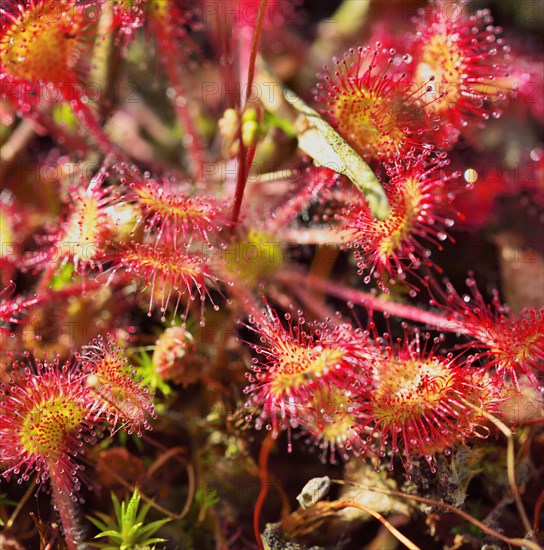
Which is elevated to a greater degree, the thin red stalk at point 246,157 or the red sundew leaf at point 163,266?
the thin red stalk at point 246,157

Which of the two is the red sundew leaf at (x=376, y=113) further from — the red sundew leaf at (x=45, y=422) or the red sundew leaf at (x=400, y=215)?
the red sundew leaf at (x=45, y=422)

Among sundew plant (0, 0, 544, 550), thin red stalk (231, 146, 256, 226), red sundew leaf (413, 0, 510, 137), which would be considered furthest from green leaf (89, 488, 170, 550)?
red sundew leaf (413, 0, 510, 137)

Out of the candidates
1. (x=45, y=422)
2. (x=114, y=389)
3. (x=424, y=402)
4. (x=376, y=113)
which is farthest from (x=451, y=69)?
(x=45, y=422)

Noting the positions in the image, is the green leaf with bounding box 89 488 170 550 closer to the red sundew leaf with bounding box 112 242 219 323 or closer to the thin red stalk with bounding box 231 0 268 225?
the red sundew leaf with bounding box 112 242 219 323

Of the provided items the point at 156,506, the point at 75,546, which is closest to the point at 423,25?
the point at 156,506

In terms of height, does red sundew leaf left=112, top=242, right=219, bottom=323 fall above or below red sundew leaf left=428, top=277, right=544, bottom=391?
above

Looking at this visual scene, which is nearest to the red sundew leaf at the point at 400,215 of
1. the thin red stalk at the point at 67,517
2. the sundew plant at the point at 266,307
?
the sundew plant at the point at 266,307

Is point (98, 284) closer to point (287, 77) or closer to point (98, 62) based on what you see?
point (98, 62)
